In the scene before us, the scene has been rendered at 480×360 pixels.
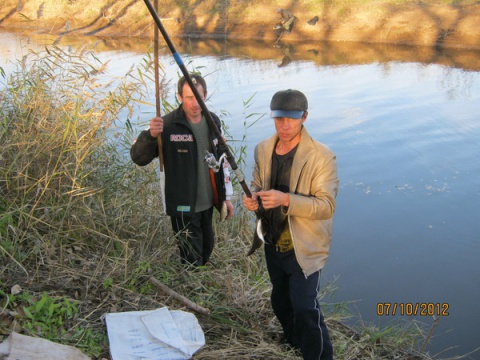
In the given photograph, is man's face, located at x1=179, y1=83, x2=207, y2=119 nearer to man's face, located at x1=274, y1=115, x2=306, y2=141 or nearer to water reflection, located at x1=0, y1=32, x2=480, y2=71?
man's face, located at x1=274, y1=115, x2=306, y2=141

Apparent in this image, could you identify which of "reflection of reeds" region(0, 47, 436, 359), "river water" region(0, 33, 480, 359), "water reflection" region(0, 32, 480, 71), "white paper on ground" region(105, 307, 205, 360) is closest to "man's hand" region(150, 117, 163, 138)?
"reflection of reeds" region(0, 47, 436, 359)

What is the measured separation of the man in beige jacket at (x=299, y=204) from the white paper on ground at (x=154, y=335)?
66 cm

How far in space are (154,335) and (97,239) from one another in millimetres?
1216

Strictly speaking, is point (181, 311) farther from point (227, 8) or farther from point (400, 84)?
point (227, 8)

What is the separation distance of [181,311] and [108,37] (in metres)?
16.9

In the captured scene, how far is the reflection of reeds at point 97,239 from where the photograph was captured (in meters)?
3.22

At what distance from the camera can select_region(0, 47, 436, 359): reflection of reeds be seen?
3.22 meters

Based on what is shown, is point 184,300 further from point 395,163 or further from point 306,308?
point 395,163

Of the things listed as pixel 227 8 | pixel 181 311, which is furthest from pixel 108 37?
pixel 181 311
